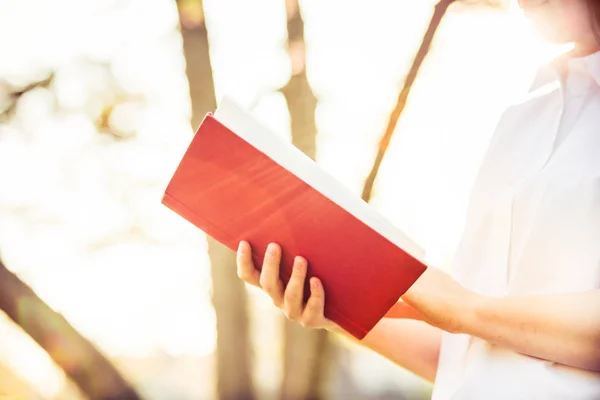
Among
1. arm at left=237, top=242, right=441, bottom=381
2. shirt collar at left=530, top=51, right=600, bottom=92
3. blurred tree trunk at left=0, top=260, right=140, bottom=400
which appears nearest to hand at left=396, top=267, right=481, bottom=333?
arm at left=237, top=242, right=441, bottom=381

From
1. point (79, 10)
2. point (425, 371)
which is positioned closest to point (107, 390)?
point (79, 10)

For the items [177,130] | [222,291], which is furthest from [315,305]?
[222,291]

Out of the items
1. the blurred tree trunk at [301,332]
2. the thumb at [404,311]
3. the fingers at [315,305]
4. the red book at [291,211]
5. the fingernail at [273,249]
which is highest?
the red book at [291,211]

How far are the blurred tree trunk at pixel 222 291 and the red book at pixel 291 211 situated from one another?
129 centimetres

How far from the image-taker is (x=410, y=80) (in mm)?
1896

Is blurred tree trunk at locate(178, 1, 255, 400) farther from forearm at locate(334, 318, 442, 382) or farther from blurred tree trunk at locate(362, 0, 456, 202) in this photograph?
forearm at locate(334, 318, 442, 382)

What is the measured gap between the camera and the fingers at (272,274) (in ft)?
2.13

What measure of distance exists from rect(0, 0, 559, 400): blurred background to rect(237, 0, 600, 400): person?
0.91 metres

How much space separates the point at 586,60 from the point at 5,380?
262 cm

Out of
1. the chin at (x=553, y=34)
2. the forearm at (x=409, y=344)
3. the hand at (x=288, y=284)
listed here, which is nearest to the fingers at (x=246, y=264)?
the hand at (x=288, y=284)

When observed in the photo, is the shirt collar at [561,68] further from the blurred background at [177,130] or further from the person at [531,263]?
the blurred background at [177,130]

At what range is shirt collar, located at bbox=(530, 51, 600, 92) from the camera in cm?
73

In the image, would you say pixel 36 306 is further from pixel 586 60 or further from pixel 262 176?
pixel 586 60

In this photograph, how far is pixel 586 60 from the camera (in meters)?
0.74
